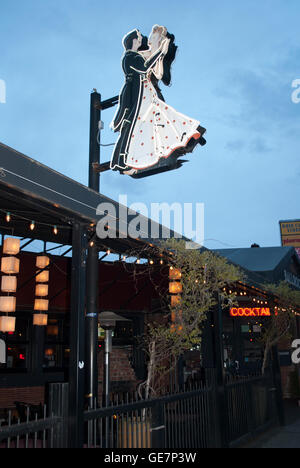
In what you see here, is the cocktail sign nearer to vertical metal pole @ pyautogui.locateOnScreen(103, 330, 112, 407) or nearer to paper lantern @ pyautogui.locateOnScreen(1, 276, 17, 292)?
paper lantern @ pyautogui.locateOnScreen(1, 276, 17, 292)

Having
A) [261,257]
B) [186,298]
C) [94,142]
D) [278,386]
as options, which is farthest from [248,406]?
[261,257]

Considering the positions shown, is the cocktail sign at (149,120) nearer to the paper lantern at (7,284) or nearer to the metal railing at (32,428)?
the paper lantern at (7,284)

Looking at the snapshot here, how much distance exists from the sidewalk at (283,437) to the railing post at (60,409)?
17.6 ft

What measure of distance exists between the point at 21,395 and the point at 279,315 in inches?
331

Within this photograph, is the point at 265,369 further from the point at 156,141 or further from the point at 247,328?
the point at 247,328

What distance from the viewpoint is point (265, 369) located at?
1207 centimetres

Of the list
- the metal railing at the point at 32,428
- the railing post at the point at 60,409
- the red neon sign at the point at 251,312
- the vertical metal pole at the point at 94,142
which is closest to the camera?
the metal railing at the point at 32,428

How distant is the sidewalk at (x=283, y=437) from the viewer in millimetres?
9289

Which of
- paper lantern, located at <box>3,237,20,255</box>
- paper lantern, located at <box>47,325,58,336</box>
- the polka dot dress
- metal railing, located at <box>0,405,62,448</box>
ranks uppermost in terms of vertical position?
the polka dot dress

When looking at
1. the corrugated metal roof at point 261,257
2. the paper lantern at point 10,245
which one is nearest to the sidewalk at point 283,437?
the paper lantern at point 10,245

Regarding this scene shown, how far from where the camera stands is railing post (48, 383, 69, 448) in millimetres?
5176

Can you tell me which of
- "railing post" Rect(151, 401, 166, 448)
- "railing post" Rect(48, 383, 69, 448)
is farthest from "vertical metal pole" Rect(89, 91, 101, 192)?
"railing post" Rect(48, 383, 69, 448)

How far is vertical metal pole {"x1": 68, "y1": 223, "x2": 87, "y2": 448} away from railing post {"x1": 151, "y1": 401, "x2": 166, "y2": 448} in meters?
1.56
